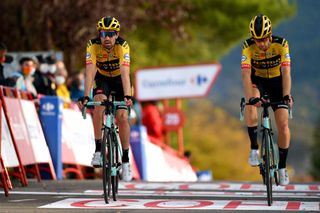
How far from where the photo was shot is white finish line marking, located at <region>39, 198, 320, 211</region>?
11.8 metres

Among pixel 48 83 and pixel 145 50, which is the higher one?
pixel 145 50

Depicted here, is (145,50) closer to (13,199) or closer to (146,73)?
(146,73)

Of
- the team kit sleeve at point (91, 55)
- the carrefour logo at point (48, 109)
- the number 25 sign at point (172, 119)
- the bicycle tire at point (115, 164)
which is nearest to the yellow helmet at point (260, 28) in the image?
the team kit sleeve at point (91, 55)

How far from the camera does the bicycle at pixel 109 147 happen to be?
12.3 metres

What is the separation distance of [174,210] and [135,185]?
4627 mm

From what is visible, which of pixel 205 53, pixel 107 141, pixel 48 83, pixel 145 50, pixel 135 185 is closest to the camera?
pixel 107 141

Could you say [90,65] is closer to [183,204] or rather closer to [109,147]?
[109,147]

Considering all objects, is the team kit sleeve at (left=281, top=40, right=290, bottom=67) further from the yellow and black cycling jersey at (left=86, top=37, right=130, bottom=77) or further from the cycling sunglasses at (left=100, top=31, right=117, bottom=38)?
the cycling sunglasses at (left=100, top=31, right=117, bottom=38)

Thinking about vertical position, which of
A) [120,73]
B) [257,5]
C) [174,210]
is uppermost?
[257,5]

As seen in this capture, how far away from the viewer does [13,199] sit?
512 inches

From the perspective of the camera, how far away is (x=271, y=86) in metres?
13.2

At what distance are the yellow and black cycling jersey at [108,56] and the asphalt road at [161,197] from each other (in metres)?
1.66

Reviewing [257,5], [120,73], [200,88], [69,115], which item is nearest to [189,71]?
[200,88]

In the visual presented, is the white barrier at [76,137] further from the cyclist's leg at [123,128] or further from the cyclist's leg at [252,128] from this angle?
the cyclist's leg at [252,128]
